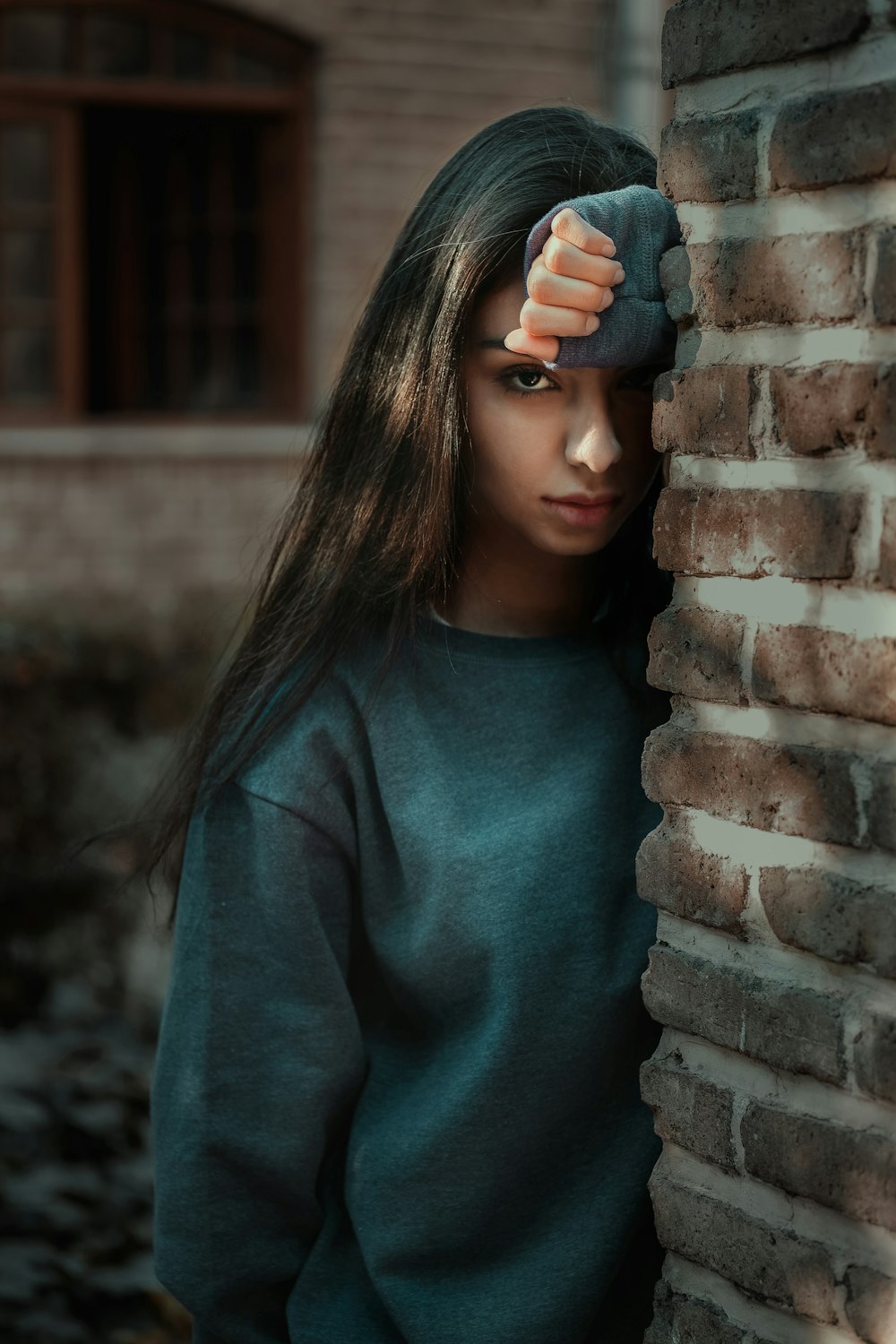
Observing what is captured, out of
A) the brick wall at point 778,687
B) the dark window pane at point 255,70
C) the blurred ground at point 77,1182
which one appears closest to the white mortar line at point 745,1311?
the brick wall at point 778,687

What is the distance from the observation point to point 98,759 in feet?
17.0

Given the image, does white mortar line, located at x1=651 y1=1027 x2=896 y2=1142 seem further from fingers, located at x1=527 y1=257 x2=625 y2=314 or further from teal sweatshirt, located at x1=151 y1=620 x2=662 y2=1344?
fingers, located at x1=527 y1=257 x2=625 y2=314

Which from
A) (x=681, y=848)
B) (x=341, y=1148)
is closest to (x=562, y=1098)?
(x=341, y=1148)

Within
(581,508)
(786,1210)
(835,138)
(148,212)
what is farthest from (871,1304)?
(148,212)

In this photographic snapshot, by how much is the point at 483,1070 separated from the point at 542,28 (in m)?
6.40

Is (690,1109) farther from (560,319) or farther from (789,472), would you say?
(560,319)

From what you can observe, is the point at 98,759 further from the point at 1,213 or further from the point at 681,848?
the point at 681,848

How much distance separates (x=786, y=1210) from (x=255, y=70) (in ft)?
21.6

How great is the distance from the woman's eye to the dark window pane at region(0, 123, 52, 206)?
590 cm

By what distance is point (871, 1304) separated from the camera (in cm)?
→ 122

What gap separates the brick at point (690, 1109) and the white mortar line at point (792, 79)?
2.76 feet

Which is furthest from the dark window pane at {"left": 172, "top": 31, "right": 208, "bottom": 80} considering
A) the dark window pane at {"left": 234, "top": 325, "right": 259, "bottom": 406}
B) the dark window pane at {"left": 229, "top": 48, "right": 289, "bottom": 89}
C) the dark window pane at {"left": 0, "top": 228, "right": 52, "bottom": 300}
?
the dark window pane at {"left": 234, "top": 325, "right": 259, "bottom": 406}

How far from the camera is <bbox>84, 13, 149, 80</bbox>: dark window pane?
6715 millimetres

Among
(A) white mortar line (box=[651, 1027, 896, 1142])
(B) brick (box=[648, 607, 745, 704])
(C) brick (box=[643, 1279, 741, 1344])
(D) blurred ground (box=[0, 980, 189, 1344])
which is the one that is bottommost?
(D) blurred ground (box=[0, 980, 189, 1344])
